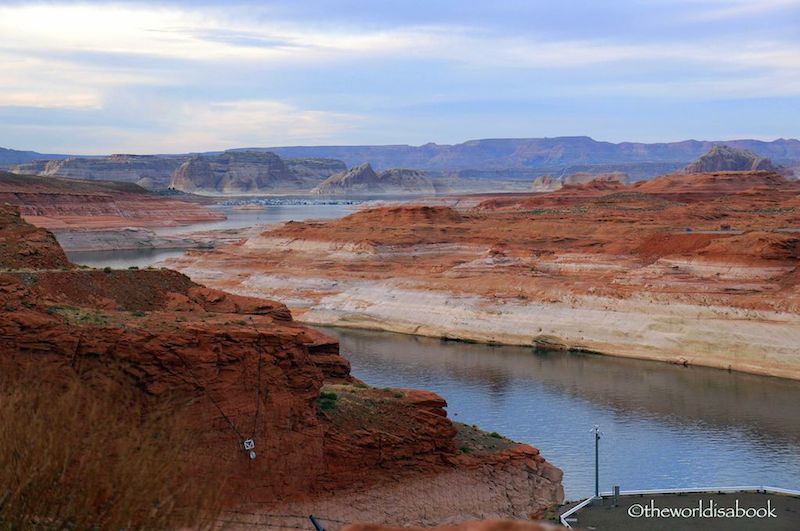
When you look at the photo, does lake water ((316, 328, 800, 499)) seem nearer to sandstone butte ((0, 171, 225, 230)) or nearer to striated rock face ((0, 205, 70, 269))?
striated rock face ((0, 205, 70, 269))

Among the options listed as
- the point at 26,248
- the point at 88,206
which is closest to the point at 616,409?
the point at 26,248

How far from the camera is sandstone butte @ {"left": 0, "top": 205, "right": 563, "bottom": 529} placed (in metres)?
21.0

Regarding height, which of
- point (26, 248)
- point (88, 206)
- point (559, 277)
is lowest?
point (559, 277)

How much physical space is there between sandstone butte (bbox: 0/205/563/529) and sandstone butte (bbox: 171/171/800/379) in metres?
25.3

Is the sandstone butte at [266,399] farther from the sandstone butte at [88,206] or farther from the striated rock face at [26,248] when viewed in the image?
the sandstone butte at [88,206]

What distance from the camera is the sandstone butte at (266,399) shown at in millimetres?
21031

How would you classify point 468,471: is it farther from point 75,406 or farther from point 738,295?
point 738,295

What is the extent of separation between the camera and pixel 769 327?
160 feet

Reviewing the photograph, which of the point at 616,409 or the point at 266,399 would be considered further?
the point at 616,409

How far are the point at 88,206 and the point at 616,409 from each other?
358 feet

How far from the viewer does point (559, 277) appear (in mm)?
62594

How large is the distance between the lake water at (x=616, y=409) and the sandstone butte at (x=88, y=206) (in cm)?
8200

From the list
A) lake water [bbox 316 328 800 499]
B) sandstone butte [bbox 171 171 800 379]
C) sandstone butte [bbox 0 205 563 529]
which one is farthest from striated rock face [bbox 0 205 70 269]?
sandstone butte [bbox 171 171 800 379]

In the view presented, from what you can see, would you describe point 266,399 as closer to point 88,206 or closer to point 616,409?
point 616,409
